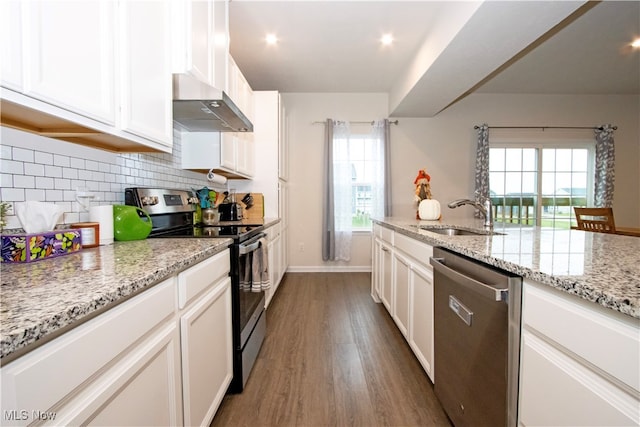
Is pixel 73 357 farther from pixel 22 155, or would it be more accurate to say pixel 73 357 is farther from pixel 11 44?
pixel 22 155

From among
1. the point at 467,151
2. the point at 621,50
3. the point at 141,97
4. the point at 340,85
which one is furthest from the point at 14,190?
the point at 621,50

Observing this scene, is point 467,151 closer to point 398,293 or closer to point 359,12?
point 359,12

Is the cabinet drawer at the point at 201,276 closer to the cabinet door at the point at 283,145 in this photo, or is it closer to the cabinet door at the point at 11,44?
the cabinet door at the point at 11,44

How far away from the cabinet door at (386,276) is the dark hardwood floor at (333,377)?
18cm

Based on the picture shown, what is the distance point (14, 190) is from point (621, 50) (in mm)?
5074

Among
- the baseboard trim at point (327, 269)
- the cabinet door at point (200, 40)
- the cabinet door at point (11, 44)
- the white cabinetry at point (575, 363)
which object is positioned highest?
the cabinet door at point (200, 40)

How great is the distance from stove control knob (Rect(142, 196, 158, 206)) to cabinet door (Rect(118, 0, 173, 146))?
43 cm

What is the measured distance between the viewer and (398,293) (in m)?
2.14

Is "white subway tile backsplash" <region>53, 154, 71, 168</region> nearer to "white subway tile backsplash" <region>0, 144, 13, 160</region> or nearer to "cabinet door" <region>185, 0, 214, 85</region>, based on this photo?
"white subway tile backsplash" <region>0, 144, 13, 160</region>

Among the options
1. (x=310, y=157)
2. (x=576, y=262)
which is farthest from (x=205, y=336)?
(x=310, y=157)

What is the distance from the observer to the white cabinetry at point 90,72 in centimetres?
74

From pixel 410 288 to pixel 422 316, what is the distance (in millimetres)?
219

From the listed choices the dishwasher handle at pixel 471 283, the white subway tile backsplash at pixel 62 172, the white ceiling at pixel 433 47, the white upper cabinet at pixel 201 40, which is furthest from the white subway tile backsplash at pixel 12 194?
the white ceiling at pixel 433 47

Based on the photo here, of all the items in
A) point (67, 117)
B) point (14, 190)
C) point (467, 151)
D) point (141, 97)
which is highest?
point (467, 151)
